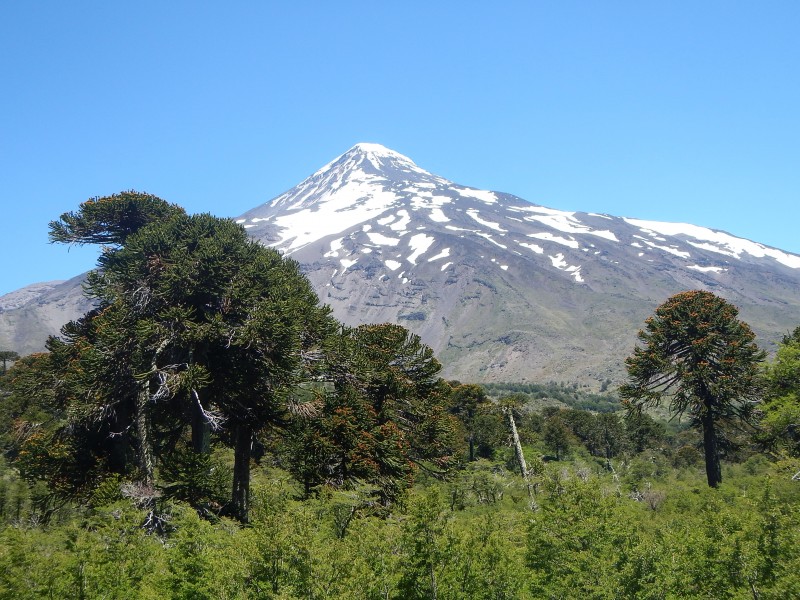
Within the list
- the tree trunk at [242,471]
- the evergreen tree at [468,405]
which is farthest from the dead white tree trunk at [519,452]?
the evergreen tree at [468,405]

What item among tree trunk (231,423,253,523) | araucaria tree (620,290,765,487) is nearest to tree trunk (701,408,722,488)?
araucaria tree (620,290,765,487)

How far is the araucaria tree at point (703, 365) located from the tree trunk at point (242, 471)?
2239cm

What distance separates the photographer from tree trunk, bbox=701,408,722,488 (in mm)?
33625

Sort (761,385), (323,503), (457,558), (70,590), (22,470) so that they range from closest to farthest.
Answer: (70,590)
(457,558)
(323,503)
(22,470)
(761,385)

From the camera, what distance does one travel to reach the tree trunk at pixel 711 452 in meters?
33.6

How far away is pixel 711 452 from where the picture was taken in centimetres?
3422

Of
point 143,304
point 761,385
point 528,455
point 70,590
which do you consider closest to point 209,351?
point 143,304

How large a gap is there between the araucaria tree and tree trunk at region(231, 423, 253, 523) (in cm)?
2239

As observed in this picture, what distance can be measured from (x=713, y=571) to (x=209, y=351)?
21.7m

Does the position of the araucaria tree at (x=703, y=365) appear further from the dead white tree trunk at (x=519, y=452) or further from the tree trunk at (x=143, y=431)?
the tree trunk at (x=143, y=431)

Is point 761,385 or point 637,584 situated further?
point 761,385

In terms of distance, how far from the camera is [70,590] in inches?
616

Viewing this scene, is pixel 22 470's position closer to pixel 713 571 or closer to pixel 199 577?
pixel 199 577

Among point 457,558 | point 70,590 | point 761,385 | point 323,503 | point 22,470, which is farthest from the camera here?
point 761,385
